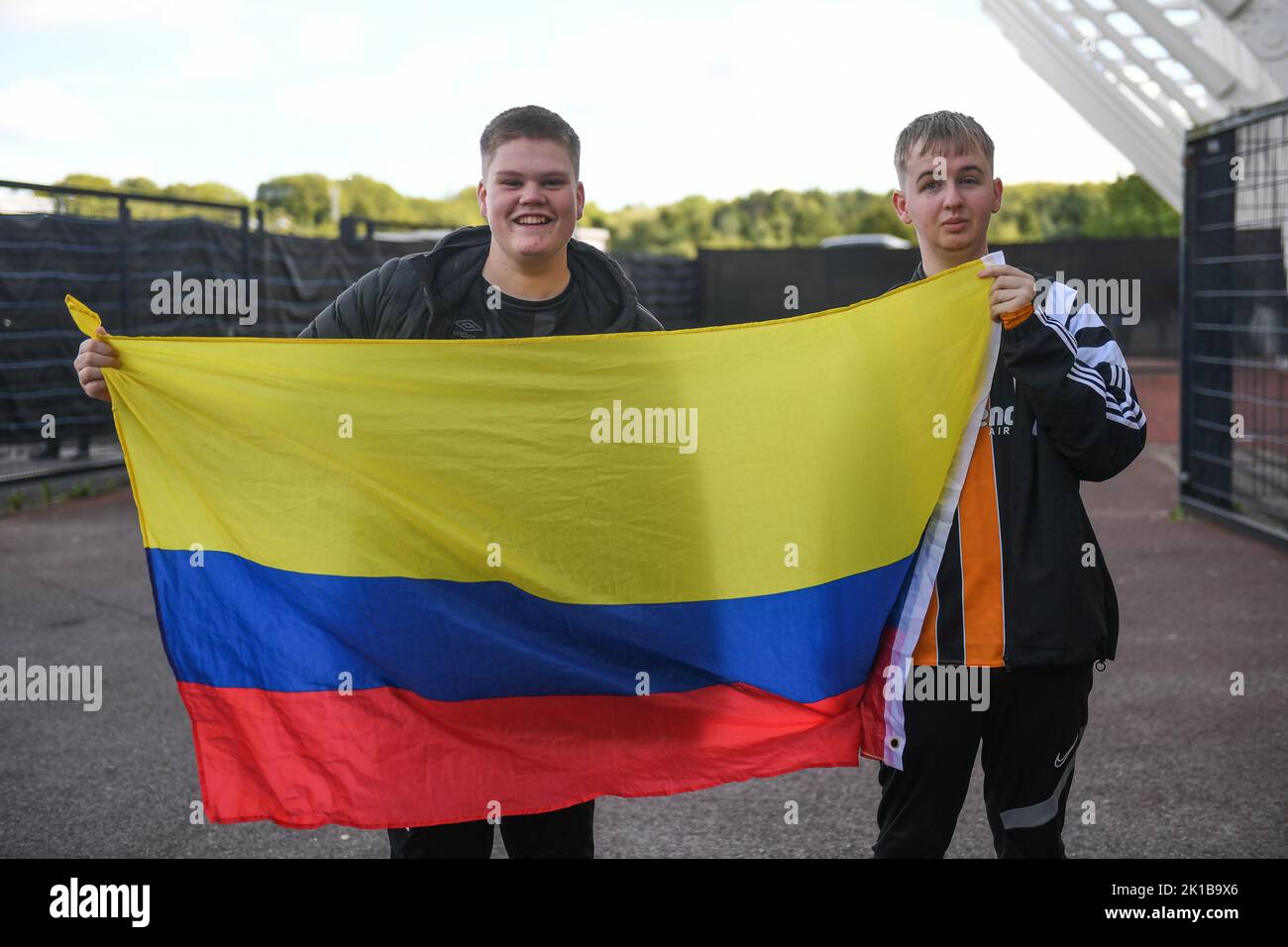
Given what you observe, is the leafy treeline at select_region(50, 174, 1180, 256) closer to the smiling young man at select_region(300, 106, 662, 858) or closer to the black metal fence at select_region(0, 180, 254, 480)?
the black metal fence at select_region(0, 180, 254, 480)

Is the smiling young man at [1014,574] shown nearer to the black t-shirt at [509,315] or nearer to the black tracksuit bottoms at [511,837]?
the black tracksuit bottoms at [511,837]

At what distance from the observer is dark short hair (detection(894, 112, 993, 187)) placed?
109 inches

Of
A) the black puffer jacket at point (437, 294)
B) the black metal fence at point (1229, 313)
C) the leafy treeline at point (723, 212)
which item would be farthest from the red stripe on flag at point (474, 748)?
the leafy treeline at point (723, 212)

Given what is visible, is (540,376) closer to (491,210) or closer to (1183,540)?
(491,210)

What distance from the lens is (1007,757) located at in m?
2.77

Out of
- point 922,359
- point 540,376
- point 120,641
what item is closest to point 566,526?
point 540,376

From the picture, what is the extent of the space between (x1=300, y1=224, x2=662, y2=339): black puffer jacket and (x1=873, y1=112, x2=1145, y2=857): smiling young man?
0.83 meters

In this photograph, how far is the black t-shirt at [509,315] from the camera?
3121mm

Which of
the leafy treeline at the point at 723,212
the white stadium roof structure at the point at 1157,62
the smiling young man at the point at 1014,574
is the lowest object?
the smiling young man at the point at 1014,574

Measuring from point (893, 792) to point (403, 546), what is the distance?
1327 millimetres

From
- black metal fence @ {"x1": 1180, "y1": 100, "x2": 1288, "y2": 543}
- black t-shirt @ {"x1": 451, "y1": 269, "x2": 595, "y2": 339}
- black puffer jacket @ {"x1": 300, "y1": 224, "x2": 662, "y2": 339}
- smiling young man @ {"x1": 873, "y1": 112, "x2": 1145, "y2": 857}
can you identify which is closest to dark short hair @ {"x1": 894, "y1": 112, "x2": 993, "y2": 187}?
smiling young man @ {"x1": 873, "y1": 112, "x2": 1145, "y2": 857}

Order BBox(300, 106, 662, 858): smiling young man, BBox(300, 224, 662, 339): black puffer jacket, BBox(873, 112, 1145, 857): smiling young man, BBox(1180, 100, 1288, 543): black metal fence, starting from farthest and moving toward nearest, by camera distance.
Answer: BBox(1180, 100, 1288, 543): black metal fence < BBox(300, 224, 662, 339): black puffer jacket < BBox(300, 106, 662, 858): smiling young man < BBox(873, 112, 1145, 857): smiling young man

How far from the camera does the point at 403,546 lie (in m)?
3.07

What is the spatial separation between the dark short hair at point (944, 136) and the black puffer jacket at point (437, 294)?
0.77 meters
